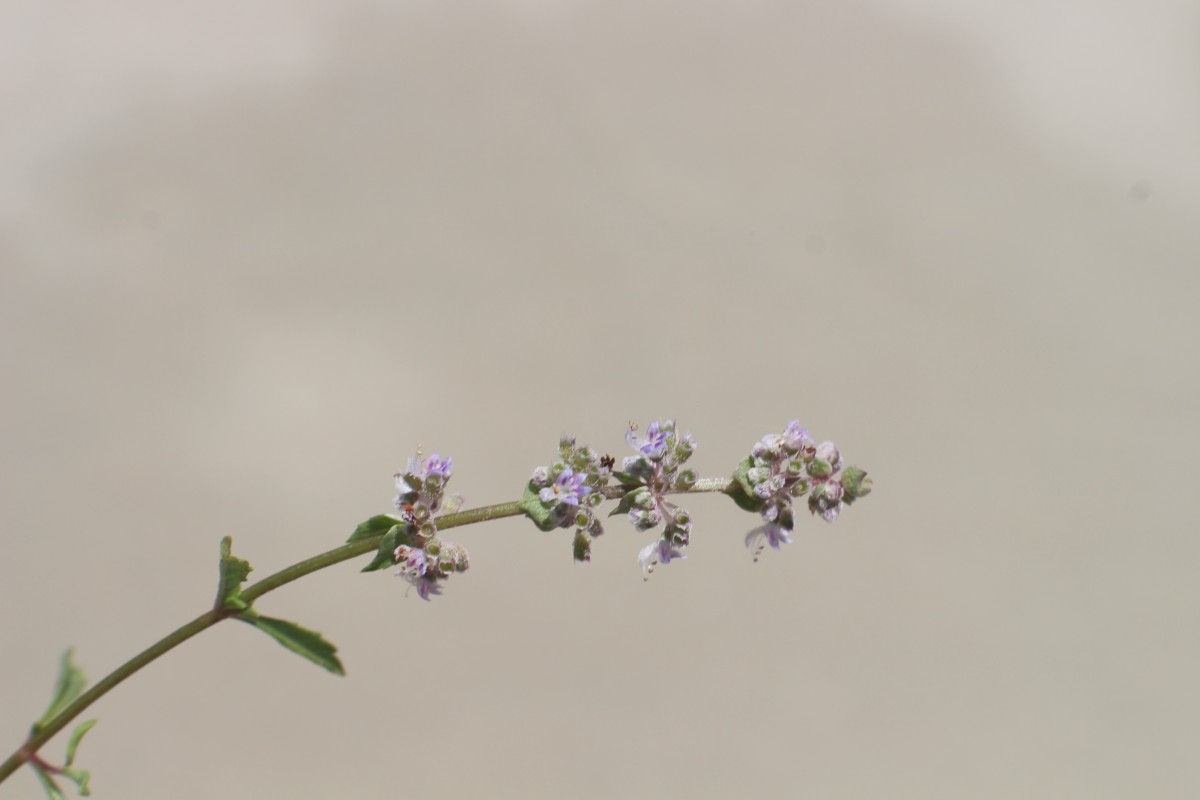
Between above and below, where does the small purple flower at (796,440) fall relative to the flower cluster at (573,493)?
above

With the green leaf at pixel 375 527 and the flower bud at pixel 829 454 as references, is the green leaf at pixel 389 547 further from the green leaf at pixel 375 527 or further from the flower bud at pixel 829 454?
the flower bud at pixel 829 454

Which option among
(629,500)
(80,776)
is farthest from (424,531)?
(80,776)

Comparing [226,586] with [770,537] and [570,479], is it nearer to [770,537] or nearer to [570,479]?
[570,479]

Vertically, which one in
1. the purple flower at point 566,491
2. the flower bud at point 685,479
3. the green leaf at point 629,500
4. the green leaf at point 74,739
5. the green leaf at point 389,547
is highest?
the flower bud at point 685,479

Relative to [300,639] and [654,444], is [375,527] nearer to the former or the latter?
[300,639]

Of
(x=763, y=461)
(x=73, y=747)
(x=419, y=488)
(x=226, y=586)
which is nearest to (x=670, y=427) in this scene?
(x=763, y=461)

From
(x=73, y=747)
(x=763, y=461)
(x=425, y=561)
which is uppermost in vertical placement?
(x=763, y=461)

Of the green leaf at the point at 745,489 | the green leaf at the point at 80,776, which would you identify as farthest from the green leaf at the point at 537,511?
the green leaf at the point at 80,776
